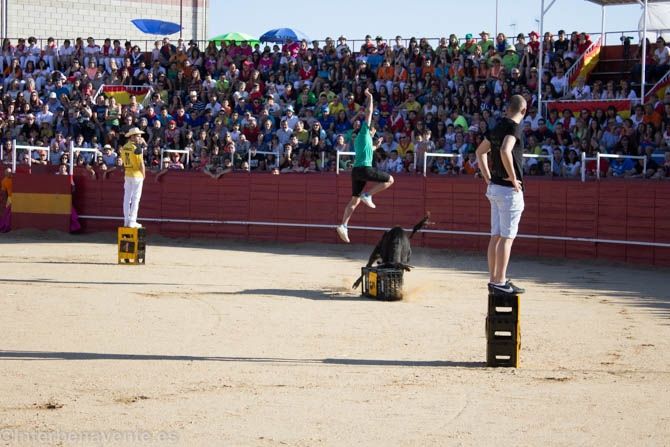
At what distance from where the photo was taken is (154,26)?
43.4 m

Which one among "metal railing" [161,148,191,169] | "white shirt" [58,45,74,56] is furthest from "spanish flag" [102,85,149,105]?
"metal railing" [161,148,191,169]

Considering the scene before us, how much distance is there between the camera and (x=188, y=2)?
48719mm

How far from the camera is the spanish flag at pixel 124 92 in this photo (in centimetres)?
2995

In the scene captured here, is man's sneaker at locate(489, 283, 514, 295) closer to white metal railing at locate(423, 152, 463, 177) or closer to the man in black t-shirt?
the man in black t-shirt

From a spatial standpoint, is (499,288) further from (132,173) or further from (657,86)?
(657,86)

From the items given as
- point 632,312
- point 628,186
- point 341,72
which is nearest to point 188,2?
point 341,72

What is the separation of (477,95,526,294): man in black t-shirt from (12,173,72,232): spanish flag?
17.4 meters

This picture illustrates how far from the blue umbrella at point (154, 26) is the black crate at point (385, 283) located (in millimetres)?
31737

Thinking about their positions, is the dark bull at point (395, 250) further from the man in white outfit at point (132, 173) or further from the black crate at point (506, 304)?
the man in white outfit at point (132, 173)

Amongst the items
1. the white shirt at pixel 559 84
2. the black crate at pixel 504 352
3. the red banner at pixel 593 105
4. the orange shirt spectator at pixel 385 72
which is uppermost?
the orange shirt spectator at pixel 385 72

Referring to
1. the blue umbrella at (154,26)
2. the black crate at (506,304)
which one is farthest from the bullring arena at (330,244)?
the blue umbrella at (154,26)

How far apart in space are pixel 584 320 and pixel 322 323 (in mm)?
2934

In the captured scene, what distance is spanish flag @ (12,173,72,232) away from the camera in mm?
25094

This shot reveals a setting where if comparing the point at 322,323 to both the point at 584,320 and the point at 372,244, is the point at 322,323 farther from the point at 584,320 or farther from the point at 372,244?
the point at 372,244
